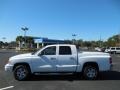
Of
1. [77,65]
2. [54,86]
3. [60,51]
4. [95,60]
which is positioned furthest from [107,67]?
[54,86]

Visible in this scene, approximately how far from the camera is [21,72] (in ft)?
42.9

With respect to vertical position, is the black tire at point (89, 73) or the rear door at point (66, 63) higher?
the rear door at point (66, 63)

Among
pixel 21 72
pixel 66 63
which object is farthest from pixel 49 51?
pixel 21 72

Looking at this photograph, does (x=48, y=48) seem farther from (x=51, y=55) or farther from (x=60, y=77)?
(x=60, y=77)

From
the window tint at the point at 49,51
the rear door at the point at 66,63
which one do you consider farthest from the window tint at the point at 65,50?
the window tint at the point at 49,51

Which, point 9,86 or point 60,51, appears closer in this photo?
point 9,86

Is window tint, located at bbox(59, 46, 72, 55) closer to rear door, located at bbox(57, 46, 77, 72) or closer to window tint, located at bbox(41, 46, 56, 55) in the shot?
rear door, located at bbox(57, 46, 77, 72)

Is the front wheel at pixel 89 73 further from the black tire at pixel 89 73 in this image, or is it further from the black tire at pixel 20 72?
the black tire at pixel 20 72

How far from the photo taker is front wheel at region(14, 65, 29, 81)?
1305 centimetres

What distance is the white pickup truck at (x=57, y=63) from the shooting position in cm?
1308

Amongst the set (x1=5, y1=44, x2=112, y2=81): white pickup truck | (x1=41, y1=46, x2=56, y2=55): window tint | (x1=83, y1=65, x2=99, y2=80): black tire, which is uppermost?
(x1=41, y1=46, x2=56, y2=55): window tint

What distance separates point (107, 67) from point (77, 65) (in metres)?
1.50

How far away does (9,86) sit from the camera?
11.3 m

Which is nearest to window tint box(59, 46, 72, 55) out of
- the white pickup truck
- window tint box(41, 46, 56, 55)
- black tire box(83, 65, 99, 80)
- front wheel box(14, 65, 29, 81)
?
the white pickup truck
